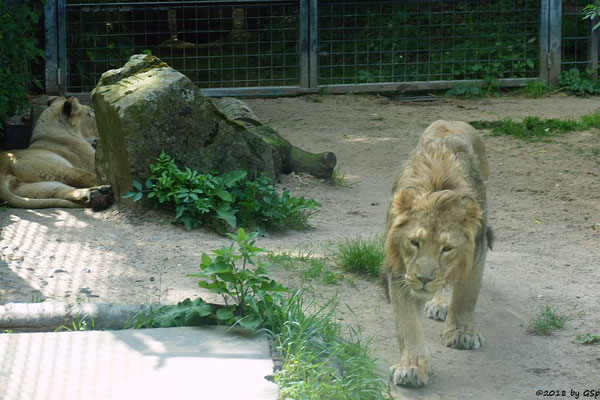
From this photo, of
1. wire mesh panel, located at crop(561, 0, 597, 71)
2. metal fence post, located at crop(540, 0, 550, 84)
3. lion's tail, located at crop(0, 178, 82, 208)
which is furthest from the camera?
wire mesh panel, located at crop(561, 0, 597, 71)

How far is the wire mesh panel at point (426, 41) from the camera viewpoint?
13.5m

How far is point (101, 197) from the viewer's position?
7020 mm

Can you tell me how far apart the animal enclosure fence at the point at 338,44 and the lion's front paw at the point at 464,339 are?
8.18 metres

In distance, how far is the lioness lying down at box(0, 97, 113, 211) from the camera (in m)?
7.29

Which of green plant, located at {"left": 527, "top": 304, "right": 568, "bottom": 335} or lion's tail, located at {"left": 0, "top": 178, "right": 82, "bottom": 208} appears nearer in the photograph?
green plant, located at {"left": 527, "top": 304, "right": 568, "bottom": 335}

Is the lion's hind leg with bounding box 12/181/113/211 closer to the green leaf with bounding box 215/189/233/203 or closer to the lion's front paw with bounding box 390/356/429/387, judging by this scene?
the green leaf with bounding box 215/189/233/203

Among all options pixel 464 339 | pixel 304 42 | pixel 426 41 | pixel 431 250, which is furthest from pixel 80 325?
pixel 426 41

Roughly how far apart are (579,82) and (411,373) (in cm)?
987

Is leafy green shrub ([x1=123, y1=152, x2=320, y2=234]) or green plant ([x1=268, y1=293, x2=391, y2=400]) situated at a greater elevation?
leafy green shrub ([x1=123, y1=152, x2=320, y2=234])

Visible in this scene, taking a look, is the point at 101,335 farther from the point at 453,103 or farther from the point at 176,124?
the point at 453,103

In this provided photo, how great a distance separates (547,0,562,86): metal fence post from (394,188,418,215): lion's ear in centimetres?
955

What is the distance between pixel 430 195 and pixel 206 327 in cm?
135

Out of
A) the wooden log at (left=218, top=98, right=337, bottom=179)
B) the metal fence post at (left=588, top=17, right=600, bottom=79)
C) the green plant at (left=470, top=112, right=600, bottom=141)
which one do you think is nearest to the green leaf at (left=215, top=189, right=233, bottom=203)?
the wooden log at (left=218, top=98, right=337, bottom=179)

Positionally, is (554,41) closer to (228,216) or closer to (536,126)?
(536,126)
